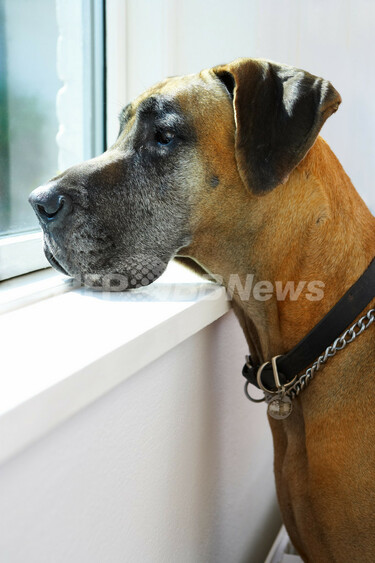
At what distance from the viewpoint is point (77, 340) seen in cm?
86

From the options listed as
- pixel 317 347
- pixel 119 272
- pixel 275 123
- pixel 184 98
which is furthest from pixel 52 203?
pixel 317 347

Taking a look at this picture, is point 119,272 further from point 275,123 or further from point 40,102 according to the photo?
point 40,102

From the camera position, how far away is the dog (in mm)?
988

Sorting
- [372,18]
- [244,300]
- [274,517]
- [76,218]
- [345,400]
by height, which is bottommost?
[274,517]

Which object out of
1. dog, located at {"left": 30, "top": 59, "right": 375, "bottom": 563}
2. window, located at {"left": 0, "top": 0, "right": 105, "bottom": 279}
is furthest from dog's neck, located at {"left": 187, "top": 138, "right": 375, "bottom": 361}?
window, located at {"left": 0, "top": 0, "right": 105, "bottom": 279}

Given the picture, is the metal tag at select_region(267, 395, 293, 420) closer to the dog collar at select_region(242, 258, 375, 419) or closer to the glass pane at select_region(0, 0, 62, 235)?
the dog collar at select_region(242, 258, 375, 419)

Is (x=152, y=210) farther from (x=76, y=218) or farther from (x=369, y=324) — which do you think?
(x=369, y=324)

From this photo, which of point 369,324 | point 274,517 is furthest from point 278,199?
point 274,517

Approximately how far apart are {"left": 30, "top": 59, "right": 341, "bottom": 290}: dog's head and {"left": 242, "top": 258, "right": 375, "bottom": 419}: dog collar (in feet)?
0.77

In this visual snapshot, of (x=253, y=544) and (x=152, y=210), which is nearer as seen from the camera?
(x=152, y=210)

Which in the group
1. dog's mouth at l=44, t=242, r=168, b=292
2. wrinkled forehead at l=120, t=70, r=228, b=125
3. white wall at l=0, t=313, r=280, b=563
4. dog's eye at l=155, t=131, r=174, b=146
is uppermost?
wrinkled forehead at l=120, t=70, r=228, b=125

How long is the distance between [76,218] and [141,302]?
20 centimetres

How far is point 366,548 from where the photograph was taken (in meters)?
1.04

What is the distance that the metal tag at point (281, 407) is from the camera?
109 centimetres
